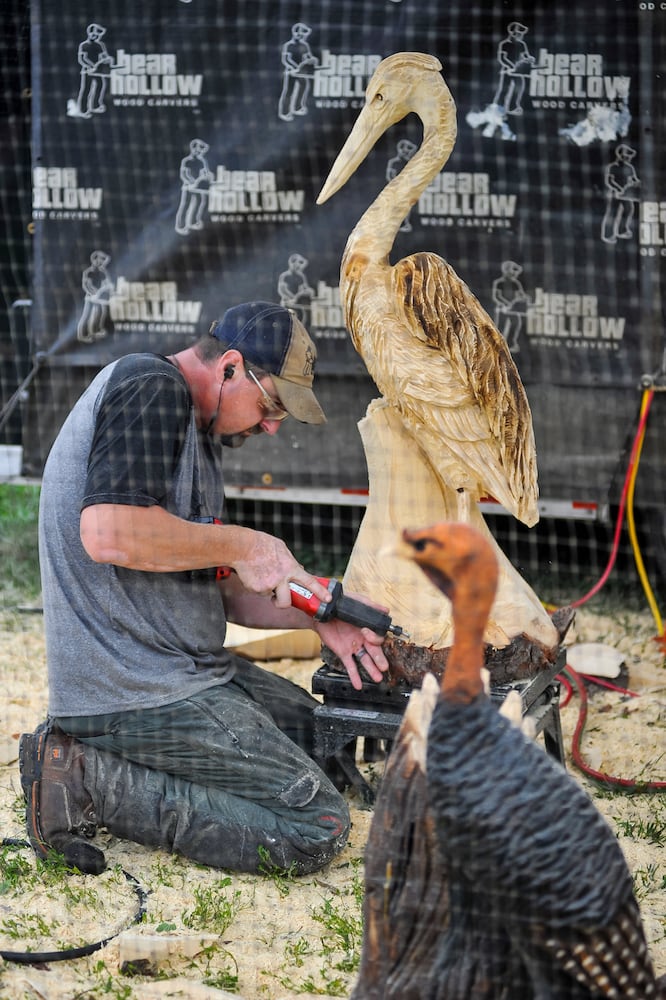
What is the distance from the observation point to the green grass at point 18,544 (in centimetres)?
493

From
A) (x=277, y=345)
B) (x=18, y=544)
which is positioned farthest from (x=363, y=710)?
(x=18, y=544)

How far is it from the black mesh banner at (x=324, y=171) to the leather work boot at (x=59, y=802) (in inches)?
78.3

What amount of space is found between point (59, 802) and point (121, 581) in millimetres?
539

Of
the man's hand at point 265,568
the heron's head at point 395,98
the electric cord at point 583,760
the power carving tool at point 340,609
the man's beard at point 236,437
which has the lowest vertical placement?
the electric cord at point 583,760

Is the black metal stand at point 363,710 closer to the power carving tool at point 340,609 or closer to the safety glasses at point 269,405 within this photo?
the power carving tool at point 340,609

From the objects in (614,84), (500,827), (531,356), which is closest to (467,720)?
(500,827)

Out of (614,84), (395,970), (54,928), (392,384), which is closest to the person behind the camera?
(395,970)

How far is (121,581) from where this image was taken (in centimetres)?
265

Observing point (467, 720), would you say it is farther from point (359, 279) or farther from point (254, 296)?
point (254, 296)

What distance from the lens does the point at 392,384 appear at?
2801mm

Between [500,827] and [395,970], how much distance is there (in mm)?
312

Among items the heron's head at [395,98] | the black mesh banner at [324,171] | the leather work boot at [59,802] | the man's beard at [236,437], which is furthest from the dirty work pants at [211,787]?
the black mesh banner at [324,171]

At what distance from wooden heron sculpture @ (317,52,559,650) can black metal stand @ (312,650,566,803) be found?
130mm

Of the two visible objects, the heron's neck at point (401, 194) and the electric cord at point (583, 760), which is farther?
the electric cord at point (583, 760)
